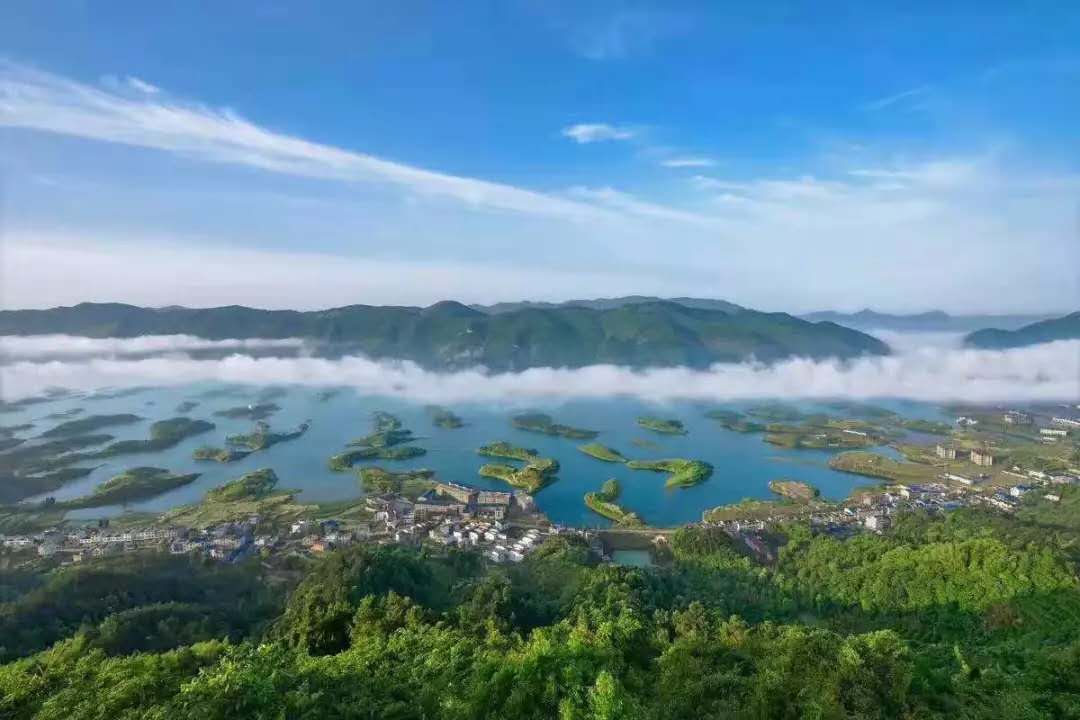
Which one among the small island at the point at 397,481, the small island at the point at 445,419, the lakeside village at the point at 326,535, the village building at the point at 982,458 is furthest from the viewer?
the small island at the point at 445,419

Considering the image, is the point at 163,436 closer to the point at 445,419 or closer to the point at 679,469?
the point at 445,419

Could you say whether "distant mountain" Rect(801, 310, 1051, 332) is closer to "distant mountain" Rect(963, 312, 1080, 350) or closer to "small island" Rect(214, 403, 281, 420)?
"distant mountain" Rect(963, 312, 1080, 350)

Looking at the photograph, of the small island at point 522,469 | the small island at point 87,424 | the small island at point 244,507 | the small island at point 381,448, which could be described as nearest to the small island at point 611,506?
the small island at point 522,469

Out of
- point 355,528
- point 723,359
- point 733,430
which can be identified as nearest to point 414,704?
point 355,528

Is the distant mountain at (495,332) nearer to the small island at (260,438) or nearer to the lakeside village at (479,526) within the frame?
the small island at (260,438)

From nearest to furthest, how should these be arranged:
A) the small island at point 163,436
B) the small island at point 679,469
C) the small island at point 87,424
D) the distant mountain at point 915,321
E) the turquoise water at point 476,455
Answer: the turquoise water at point 476,455 < the small island at point 679,469 < the small island at point 163,436 < the small island at point 87,424 < the distant mountain at point 915,321
